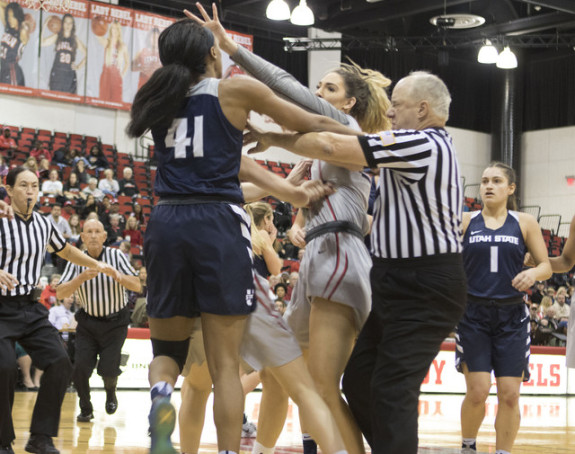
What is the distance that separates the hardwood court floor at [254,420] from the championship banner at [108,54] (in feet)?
34.9

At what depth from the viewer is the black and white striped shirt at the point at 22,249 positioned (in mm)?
5574

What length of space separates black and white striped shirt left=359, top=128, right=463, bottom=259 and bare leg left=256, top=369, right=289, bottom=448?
1.18 metres

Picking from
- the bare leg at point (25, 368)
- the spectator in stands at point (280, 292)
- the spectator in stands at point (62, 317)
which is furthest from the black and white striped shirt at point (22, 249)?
the spectator in stands at point (280, 292)

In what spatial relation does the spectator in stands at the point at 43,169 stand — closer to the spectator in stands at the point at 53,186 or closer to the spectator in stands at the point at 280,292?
the spectator in stands at the point at 53,186

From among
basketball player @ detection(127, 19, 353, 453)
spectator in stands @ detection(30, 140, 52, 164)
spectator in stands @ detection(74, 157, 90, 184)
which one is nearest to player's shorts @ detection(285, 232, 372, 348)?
basketball player @ detection(127, 19, 353, 453)

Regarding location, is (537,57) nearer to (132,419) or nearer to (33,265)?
(132,419)

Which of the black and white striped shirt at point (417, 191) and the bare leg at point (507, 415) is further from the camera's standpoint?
the bare leg at point (507, 415)

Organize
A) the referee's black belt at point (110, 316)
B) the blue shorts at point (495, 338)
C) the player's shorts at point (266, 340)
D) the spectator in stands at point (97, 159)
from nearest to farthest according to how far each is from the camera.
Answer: the player's shorts at point (266, 340)
the blue shorts at point (495, 338)
the referee's black belt at point (110, 316)
the spectator in stands at point (97, 159)

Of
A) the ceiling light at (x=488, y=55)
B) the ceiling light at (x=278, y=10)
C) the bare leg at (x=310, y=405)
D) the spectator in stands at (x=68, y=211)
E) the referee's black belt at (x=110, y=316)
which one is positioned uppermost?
the ceiling light at (x=278, y=10)

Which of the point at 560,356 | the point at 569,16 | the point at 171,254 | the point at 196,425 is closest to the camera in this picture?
the point at 171,254

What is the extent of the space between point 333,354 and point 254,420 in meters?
4.96

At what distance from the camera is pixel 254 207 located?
20.0ft

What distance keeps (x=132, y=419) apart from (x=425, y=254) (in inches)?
224

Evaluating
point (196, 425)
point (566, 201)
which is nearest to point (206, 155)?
point (196, 425)
